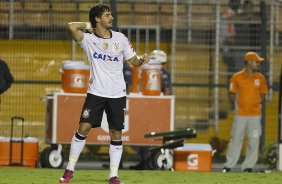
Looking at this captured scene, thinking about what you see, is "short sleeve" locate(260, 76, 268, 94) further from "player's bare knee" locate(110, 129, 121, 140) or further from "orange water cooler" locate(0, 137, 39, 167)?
"player's bare knee" locate(110, 129, 121, 140)

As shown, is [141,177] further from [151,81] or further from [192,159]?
[151,81]

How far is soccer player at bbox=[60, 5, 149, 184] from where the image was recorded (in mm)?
13320

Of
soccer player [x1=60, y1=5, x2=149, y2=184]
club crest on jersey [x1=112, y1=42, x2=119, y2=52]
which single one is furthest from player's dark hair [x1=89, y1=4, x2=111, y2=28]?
club crest on jersey [x1=112, y1=42, x2=119, y2=52]

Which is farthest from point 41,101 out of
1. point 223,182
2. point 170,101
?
point 223,182

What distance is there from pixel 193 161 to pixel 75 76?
2.37 metres

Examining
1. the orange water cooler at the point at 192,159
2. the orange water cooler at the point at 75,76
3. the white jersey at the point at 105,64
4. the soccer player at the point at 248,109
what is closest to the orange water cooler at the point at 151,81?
the orange water cooler at the point at 75,76

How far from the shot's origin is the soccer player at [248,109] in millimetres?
18328

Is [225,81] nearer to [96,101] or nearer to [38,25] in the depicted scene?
[38,25]

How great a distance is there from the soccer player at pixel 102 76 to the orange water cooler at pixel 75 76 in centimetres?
482

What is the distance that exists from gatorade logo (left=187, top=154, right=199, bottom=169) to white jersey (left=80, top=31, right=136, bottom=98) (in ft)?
16.0

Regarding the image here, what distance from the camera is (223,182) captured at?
47.5 ft

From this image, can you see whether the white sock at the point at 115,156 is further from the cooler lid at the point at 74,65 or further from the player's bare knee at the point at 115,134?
the cooler lid at the point at 74,65

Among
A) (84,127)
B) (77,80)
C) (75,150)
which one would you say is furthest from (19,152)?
(84,127)

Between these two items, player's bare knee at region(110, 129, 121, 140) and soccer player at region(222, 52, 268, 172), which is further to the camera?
soccer player at region(222, 52, 268, 172)
